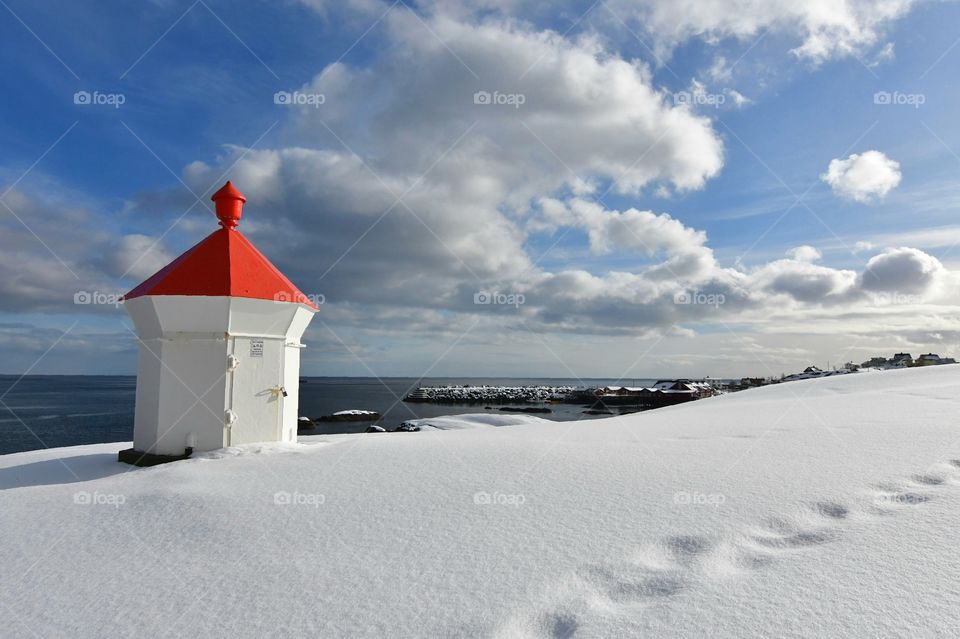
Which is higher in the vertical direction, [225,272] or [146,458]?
[225,272]

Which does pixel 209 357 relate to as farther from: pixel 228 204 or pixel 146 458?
pixel 228 204

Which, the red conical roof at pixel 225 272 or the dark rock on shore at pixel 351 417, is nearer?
the red conical roof at pixel 225 272

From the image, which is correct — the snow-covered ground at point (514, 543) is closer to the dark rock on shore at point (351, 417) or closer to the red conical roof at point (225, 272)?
the red conical roof at point (225, 272)

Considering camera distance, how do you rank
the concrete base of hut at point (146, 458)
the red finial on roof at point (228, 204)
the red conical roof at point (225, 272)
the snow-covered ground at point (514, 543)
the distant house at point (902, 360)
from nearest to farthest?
the snow-covered ground at point (514, 543), the concrete base of hut at point (146, 458), the red conical roof at point (225, 272), the red finial on roof at point (228, 204), the distant house at point (902, 360)

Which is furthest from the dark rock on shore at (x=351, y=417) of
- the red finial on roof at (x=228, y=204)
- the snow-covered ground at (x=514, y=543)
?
the snow-covered ground at (x=514, y=543)

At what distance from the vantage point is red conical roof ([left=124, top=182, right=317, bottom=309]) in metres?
8.47

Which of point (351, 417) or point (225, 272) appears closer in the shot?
point (225, 272)

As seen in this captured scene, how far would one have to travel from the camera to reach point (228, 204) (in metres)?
9.57

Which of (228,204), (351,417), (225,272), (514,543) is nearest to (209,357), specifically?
(225,272)

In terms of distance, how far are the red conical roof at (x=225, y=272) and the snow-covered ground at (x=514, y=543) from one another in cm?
264

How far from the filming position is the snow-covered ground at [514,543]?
3576mm

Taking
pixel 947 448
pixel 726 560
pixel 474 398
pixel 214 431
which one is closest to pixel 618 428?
pixel 947 448

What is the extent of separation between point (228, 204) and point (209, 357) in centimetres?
279

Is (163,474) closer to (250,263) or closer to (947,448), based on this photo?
(250,263)
